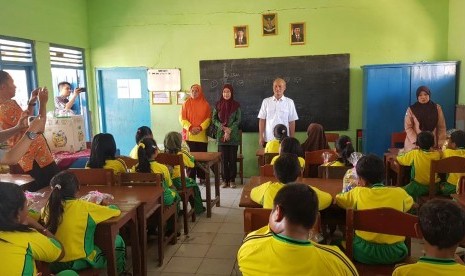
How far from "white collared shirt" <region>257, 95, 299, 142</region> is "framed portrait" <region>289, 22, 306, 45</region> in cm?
103

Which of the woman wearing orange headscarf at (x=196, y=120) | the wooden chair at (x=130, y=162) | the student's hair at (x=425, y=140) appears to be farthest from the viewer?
the woman wearing orange headscarf at (x=196, y=120)

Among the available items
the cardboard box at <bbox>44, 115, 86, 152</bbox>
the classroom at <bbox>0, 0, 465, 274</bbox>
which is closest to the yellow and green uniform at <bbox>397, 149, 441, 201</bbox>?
the classroom at <bbox>0, 0, 465, 274</bbox>

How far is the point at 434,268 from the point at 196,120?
14.9 feet

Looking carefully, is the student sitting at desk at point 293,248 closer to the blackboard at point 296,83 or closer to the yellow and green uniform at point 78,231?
the yellow and green uniform at point 78,231

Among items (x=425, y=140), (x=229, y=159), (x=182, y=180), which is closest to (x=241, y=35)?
(x=229, y=159)

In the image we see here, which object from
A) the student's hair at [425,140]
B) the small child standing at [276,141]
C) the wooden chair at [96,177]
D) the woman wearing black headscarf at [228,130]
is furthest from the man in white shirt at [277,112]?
the wooden chair at [96,177]

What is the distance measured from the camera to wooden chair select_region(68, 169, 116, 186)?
2.99 metres

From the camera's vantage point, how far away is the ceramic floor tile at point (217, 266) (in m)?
3.13

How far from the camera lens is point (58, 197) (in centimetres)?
210

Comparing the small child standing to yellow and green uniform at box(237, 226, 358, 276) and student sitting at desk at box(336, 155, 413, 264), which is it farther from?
yellow and green uniform at box(237, 226, 358, 276)

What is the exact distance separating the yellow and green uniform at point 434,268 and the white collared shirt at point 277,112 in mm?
4166

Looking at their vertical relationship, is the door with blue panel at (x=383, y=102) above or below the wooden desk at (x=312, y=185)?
above

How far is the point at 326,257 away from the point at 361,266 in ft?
2.90

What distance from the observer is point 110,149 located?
3277 mm
